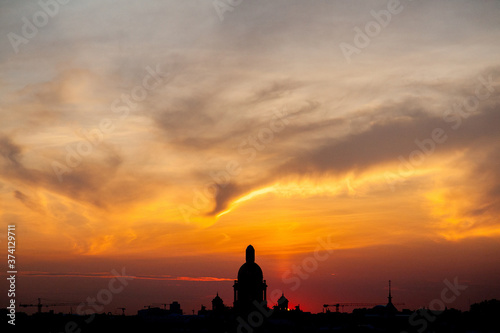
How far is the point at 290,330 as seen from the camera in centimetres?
15650

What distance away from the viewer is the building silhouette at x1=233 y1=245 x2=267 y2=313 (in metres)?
160

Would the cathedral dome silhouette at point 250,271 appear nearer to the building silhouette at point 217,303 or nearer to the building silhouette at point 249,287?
the building silhouette at point 249,287

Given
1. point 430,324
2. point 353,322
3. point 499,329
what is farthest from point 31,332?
point 499,329

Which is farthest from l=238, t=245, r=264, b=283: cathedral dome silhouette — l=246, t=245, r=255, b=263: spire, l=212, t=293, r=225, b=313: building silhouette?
l=212, t=293, r=225, b=313: building silhouette

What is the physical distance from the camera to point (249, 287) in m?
161

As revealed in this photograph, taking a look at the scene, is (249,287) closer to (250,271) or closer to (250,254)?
(250,271)

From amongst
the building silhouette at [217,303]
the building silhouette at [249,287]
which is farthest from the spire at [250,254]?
the building silhouette at [217,303]

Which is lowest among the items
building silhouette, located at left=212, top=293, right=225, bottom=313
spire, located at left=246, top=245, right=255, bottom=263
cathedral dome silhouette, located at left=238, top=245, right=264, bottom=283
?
building silhouette, located at left=212, top=293, right=225, bottom=313

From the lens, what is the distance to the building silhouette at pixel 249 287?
525 ft

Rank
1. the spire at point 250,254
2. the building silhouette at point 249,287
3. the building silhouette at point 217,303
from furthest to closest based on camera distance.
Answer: the building silhouette at point 217,303
the spire at point 250,254
the building silhouette at point 249,287

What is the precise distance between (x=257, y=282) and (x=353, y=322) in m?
32.5

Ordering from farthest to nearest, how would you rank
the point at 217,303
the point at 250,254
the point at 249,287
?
the point at 217,303 < the point at 250,254 < the point at 249,287

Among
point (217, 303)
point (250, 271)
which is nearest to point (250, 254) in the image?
point (250, 271)

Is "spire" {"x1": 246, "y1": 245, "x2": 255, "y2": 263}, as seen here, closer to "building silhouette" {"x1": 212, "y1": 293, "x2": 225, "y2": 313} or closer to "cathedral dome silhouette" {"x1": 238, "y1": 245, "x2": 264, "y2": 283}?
"cathedral dome silhouette" {"x1": 238, "y1": 245, "x2": 264, "y2": 283}
